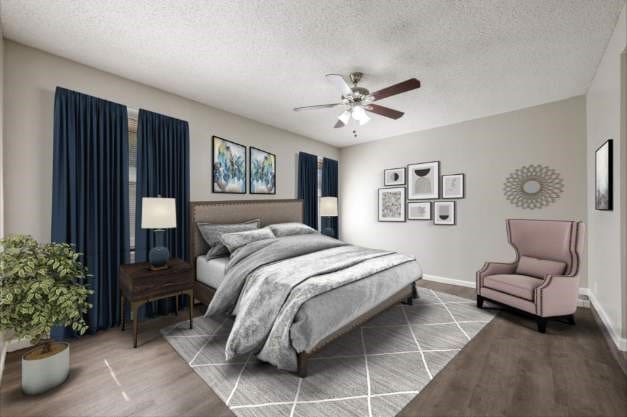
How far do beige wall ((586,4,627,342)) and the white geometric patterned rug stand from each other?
1.11 m

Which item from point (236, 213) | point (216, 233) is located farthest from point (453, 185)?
point (216, 233)

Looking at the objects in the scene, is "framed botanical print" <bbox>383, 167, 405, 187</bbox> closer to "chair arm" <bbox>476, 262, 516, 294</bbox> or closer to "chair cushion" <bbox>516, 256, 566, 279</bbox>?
"chair arm" <bbox>476, 262, 516, 294</bbox>

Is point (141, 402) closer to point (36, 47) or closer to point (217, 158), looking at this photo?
point (217, 158)

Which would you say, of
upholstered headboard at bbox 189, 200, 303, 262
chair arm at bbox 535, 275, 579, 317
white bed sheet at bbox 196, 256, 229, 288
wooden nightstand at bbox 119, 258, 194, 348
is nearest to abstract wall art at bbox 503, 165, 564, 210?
chair arm at bbox 535, 275, 579, 317

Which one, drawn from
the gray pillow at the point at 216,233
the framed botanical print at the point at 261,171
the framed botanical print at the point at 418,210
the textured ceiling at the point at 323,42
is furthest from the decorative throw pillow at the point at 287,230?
the framed botanical print at the point at 418,210

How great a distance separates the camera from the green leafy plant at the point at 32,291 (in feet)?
5.93

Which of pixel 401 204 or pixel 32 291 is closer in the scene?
pixel 32 291

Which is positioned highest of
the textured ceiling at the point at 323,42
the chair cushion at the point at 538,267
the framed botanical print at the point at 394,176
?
the textured ceiling at the point at 323,42

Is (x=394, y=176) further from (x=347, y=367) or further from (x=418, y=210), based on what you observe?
(x=347, y=367)

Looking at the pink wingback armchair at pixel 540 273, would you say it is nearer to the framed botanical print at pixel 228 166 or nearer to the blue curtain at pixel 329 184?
the blue curtain at pixel 329 184

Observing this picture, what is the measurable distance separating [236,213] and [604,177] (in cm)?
423

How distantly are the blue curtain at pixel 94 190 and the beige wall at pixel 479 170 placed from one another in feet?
14.1

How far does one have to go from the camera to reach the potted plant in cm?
181

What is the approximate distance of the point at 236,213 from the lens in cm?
407
